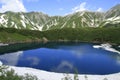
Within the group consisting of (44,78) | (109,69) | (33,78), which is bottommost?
(109,69)

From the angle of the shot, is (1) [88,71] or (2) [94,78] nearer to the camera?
(2) [94,78]

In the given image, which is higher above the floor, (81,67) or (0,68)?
(0,68)

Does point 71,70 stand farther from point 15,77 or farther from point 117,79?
point 15,77

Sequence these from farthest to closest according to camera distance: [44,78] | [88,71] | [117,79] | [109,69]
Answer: [109,69]
[88,71]
[117,79]
[44,78]

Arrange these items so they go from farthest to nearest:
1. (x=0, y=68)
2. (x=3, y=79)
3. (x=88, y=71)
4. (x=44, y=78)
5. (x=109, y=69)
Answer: (x=109, y=69) < (x=88, y=71) < (x=44, y=78) < (x=0, y=68) < (x=3, y=79)

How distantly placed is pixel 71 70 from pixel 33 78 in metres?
69.0

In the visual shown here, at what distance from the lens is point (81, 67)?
9331cm

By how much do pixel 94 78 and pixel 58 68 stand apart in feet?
78.5

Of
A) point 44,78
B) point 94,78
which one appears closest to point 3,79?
point 44,78

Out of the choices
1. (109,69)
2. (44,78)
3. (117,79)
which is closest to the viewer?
(44,78)

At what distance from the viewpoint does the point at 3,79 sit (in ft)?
58.6

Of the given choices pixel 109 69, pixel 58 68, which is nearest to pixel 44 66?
pixel 58 68

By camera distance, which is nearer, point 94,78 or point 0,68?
point 0,68

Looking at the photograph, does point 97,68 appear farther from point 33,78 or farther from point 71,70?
point 33,78
